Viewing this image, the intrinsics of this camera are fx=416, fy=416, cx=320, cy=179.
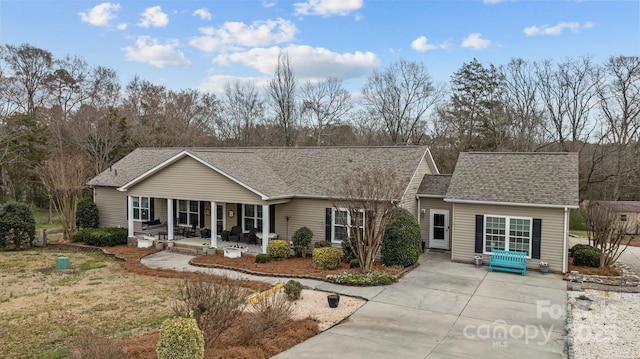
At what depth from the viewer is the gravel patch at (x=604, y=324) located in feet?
29.3

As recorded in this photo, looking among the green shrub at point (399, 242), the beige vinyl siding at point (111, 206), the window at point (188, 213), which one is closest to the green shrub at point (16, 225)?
the beige vinyl siding at point (111, 206)

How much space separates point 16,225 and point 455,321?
2230 cm

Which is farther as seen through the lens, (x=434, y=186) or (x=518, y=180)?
(x=434, y=186)

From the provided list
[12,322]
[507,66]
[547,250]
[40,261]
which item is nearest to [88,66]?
[40,261]

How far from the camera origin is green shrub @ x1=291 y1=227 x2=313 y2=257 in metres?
18.1

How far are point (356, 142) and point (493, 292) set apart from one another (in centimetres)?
2977

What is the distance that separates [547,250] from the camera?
1608 cm

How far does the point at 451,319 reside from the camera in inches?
430

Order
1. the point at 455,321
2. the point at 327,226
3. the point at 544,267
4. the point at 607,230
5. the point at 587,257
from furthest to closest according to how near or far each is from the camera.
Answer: the point at 327,226 → the point at 587,257 → the point at 607,230 → the point at 544,267 → the point at 455,321

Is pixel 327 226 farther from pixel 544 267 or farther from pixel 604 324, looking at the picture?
pixel 604 324

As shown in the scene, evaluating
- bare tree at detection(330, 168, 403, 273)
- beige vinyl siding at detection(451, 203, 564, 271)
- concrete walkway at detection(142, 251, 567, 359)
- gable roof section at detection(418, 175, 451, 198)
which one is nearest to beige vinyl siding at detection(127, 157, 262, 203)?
concrete walkway at detection(142, 251, 567, 359)

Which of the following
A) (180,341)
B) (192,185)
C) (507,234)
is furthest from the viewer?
(192,185)

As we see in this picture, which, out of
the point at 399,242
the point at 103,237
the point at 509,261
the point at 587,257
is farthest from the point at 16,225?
the point at 587,257

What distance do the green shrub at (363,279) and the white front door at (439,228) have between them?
20.2ft
